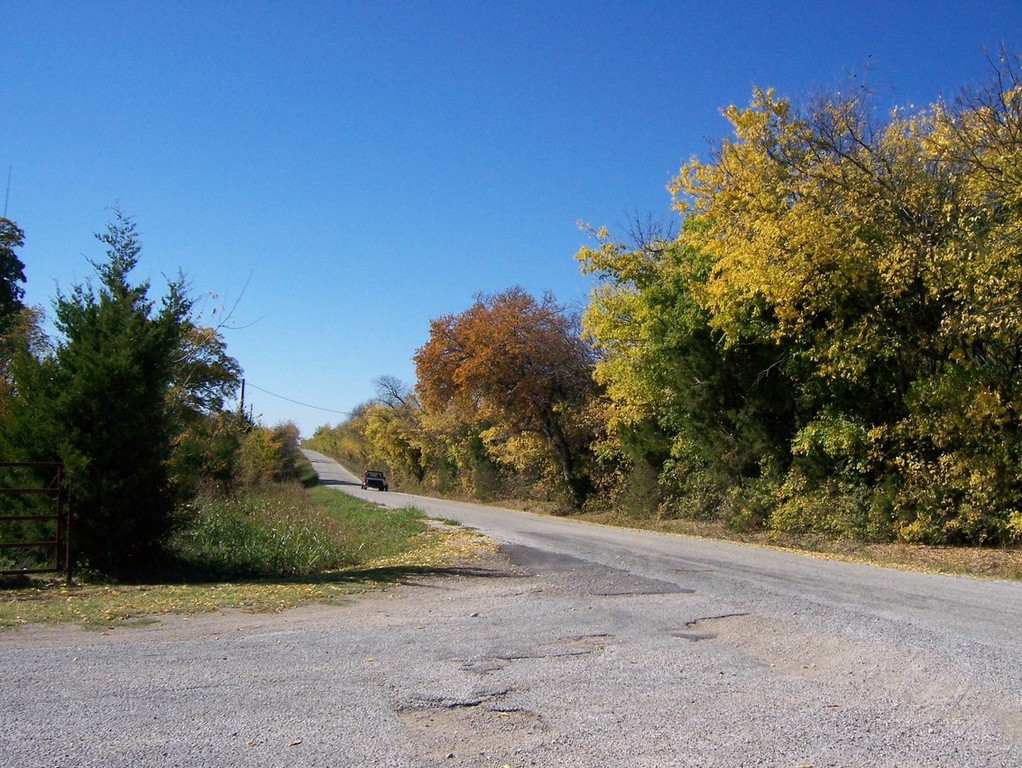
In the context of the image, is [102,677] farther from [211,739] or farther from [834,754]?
[834,754]

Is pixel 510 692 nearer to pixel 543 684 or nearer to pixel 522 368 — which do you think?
pixel 543 684

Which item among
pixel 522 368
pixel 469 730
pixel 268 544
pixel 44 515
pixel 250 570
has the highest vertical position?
pixel 522 368

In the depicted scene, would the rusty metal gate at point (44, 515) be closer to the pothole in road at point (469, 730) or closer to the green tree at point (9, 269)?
the pothole in road at point (469, 730)

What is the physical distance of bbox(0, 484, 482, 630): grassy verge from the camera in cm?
1002

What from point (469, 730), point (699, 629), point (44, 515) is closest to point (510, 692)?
point (469, 730)

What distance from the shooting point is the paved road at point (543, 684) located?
511 centimetres

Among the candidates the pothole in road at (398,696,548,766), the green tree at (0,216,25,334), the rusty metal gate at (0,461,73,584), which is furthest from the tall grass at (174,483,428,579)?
the green tree at (0,216,25,334)

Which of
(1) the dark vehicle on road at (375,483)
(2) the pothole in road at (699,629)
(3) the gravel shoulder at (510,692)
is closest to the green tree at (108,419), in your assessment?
(3) the gravel shoulder at (510,692)

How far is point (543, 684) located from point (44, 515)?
9084 millimetres

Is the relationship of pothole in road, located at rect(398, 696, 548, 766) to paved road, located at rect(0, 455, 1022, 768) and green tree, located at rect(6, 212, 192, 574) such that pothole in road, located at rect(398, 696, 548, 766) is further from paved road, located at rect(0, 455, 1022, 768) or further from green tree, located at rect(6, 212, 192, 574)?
green tree, located at rect(6, 212, 192, 574)

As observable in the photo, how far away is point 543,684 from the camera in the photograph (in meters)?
6.57

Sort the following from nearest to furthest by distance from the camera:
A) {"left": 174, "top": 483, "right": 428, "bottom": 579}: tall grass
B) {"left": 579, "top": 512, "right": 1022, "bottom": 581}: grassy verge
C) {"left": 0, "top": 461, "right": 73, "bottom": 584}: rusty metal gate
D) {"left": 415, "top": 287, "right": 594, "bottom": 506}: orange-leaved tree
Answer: {"left": 0, "top": 461, "right": 73, "bottom": 584}: rusty metal gate
{"left": 174, "top": 483, "right": 428, "bottom": 579}: tall grass
{"left": 579, "top": 512, "right": 1022, "bottom": 581}: grassy verge
{"left": 415, "top": 287, "right": 594, "bottom": 506}: orange-leaved tree

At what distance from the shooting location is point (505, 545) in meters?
17.8

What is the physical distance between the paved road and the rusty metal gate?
4.33 m
